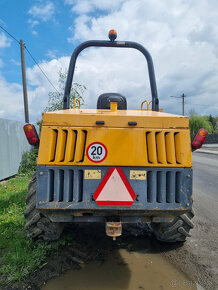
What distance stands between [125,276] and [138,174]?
1154 millimetres

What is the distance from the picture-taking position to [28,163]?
986cm

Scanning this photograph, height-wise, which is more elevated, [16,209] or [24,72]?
[24,72]

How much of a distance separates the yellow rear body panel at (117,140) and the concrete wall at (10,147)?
20.0 ft

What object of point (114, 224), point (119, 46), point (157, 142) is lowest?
point (114, 224)

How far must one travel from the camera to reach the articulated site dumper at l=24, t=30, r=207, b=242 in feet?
7.39

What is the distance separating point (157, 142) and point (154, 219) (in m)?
0.75

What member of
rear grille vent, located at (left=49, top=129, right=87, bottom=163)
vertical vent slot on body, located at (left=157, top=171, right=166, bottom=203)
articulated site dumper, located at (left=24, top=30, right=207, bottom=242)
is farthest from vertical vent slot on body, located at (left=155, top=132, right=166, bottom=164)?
rear grille vent, located at (left=49, top=129, right=87, bottom=163)

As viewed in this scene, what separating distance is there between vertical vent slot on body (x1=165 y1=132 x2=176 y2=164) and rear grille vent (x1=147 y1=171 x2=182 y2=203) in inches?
4.6

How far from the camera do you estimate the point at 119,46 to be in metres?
3.45

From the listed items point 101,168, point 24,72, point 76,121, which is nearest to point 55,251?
point 101,168

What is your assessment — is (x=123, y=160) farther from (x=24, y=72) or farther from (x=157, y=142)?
(x=24, y=72)

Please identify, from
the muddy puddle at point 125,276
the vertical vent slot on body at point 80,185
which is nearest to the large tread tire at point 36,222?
the muddy puddle at point 125,276

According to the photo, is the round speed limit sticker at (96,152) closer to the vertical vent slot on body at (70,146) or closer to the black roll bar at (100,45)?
the vertical vent slot on body at (70,146)

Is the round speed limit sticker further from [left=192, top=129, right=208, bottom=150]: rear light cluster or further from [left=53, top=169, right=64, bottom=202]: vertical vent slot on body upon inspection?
[left=192, top=129, right=208, bottom=150]: rear light cluster
